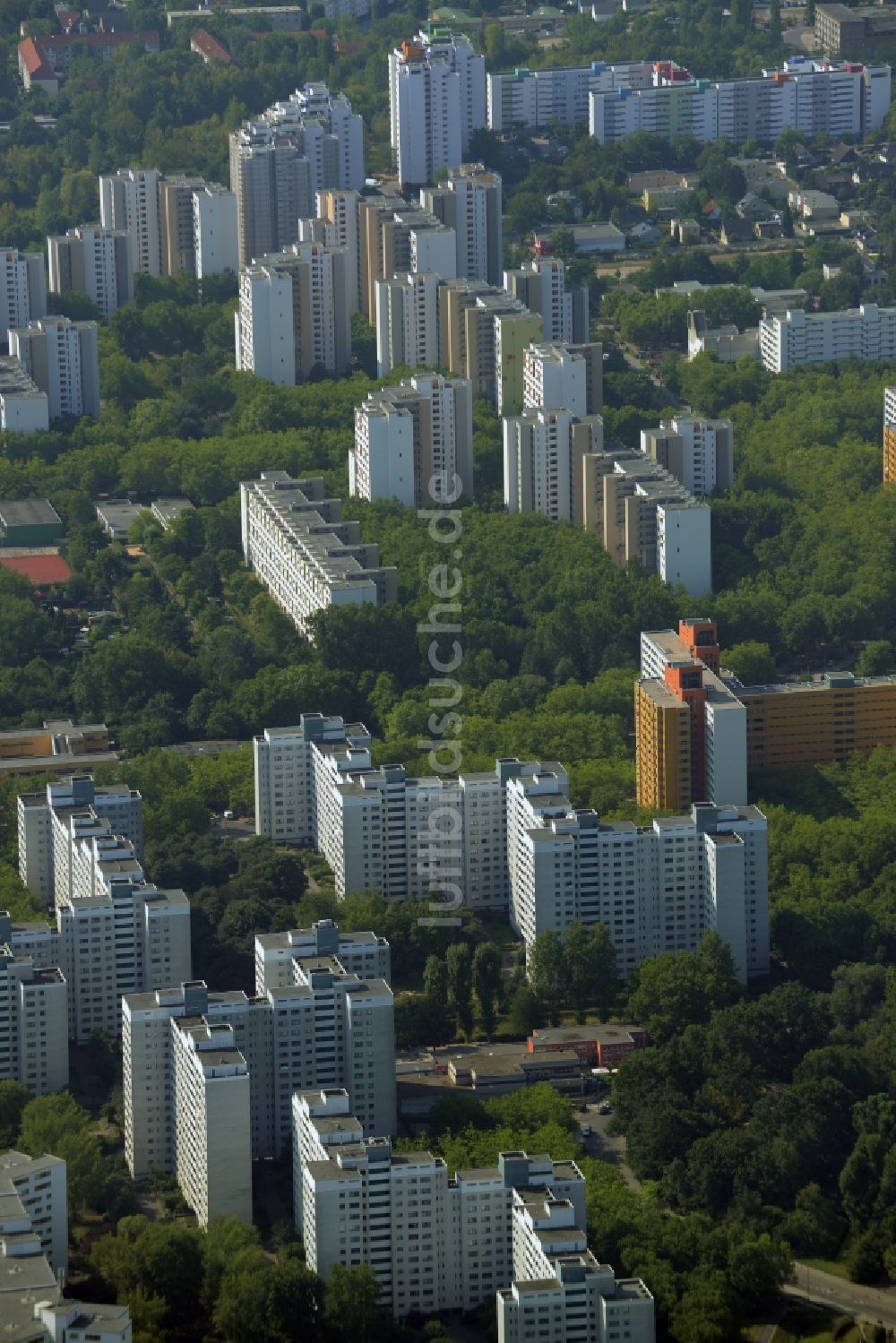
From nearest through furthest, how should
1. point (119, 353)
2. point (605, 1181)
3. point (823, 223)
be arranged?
point (605, 1181) → point (119, 353) → point (823, 223)

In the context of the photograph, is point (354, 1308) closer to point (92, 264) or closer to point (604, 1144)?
point (604, 1144)

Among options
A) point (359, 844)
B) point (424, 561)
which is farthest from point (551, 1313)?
point (424, 561)

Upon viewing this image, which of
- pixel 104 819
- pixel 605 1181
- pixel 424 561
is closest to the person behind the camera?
pixel 605 1181

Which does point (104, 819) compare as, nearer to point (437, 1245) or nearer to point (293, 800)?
point (293, 800)

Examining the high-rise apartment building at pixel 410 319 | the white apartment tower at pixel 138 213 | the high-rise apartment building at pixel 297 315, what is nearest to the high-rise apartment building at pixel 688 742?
the high-rise apartment building at pixel 410 319

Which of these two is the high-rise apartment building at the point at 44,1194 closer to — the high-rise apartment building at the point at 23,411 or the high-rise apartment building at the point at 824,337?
the high-rise apartment building at the point at 23,411

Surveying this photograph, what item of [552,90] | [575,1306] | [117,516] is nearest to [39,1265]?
[575,1306]
